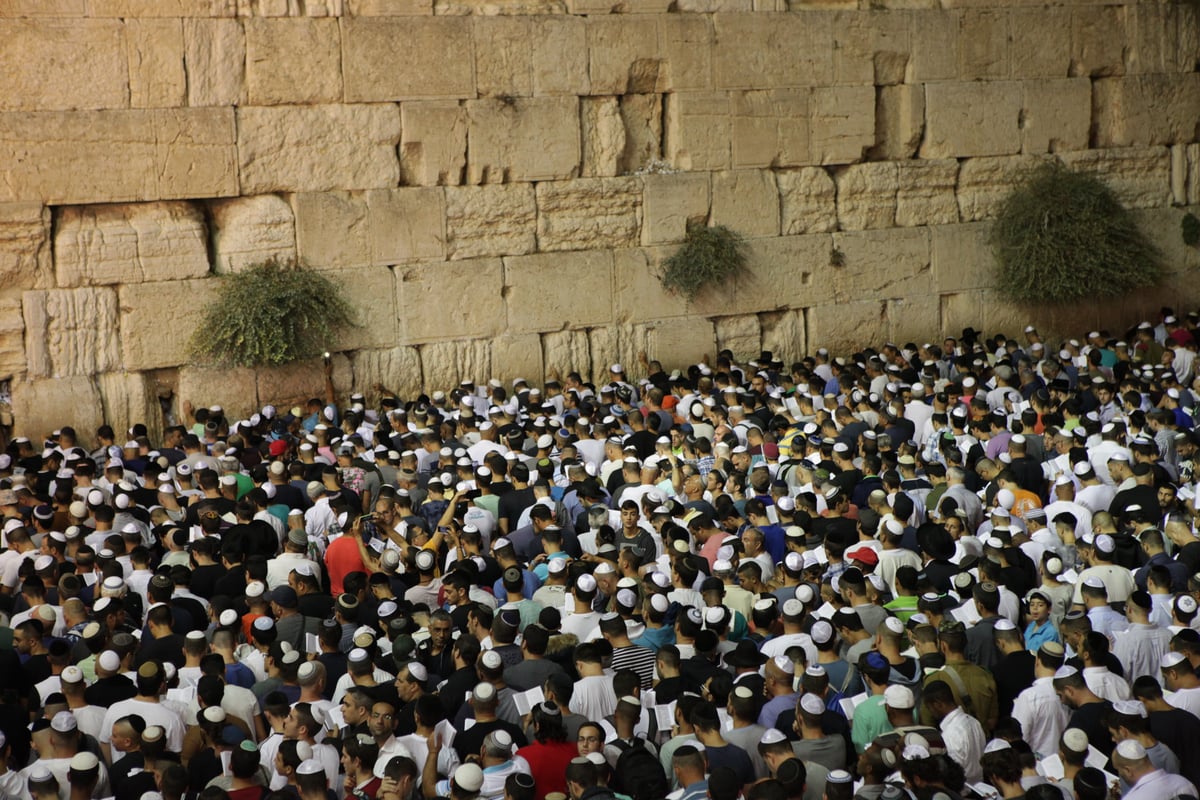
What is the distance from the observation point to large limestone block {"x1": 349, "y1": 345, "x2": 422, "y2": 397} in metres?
14.8

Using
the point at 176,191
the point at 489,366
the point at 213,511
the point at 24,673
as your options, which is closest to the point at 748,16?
the point at 489,366

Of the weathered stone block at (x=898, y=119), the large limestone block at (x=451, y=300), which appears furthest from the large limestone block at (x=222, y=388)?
the weathered stone block at (x=898, y=119)

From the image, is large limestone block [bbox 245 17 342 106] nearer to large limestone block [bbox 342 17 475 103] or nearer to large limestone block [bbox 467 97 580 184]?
large limestone block [bbox 342 17 475 103]

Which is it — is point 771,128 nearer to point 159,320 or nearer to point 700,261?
point 700,261

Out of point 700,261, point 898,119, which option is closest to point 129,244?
point 700,261

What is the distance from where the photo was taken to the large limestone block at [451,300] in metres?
14.9

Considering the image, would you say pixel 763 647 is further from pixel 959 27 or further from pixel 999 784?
pixel 959 27

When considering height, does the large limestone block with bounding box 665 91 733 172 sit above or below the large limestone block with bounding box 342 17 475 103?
below

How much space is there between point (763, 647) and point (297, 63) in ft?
31.7

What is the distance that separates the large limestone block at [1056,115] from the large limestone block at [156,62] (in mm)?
10883

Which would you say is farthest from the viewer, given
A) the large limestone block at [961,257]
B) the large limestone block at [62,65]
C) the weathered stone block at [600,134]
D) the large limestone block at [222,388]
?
the large limestone block at [961,257]

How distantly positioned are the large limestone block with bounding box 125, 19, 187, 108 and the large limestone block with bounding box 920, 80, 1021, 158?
939cm

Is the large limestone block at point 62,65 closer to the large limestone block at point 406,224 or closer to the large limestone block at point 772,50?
the large limestone block at point 406,224

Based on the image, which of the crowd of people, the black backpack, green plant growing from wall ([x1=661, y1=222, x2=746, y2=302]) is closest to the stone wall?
green plant growing from wall ([x1=661, y1=222, x2=746, y2=302])
